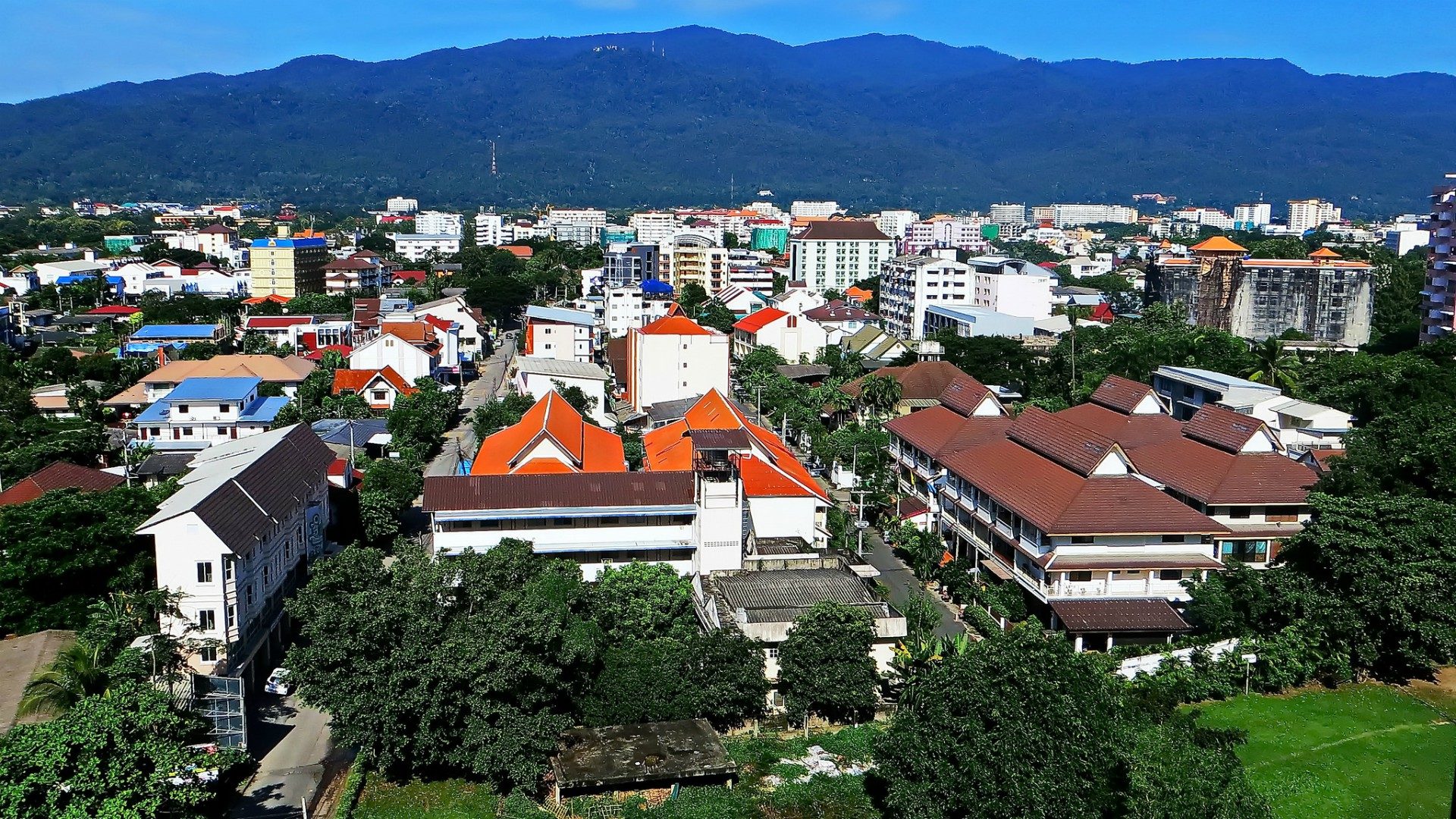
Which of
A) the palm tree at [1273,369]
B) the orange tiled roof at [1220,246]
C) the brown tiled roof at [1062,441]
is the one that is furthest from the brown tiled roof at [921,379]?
the orange tiled roof at [1220,246]

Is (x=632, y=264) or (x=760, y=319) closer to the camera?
(x=760, y=319)

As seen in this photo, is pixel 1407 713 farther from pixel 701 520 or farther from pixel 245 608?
pixel 245 608

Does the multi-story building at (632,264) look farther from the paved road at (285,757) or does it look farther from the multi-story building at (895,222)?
the multi-story building at (895,222)

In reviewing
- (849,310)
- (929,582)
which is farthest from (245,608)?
(849,310)

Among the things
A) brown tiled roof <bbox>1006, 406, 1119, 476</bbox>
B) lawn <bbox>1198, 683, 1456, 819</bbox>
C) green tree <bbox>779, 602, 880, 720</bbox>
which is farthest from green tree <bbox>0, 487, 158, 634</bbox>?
lawn <bbox>1198, 683, 1456, 819</bbox>

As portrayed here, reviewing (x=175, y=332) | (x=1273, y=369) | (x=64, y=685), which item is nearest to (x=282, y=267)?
(x=175, y=332)

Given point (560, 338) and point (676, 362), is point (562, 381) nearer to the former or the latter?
point (676, 362)
